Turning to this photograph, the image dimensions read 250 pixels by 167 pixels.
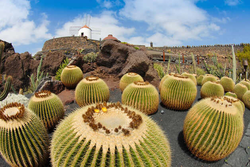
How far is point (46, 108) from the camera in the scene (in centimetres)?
405

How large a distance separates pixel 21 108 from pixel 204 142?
3.70 metres

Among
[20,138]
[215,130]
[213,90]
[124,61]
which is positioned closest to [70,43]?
[124,61]

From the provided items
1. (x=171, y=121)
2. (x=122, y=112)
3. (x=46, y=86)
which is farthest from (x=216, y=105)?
(x=46, y=86)

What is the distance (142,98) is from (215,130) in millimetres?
2240

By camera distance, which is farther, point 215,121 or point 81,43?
point 81,43

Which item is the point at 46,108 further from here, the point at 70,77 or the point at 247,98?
the point at 247,98

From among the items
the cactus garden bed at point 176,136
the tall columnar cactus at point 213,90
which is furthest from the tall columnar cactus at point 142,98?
the tall columnar cactus at point 213,90

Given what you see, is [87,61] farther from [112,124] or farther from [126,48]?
[112,124]

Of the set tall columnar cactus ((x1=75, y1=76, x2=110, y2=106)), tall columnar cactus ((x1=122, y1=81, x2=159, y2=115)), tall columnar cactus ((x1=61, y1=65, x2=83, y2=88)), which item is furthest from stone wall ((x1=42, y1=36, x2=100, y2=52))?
tall columnar cactus ((x1=122, y1=81, x2=159, y2=115))

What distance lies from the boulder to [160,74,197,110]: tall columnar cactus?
3.74 meters

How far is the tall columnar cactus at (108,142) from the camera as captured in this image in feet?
5.17

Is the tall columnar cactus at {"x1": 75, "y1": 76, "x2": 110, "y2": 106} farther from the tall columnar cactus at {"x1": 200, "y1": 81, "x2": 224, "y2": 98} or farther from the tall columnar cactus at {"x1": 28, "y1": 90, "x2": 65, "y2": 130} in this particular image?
the tall columnar cactus at {"x1": 200, "y1": 81, "x2": 224, "y2": 98}

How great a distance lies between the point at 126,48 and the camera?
411 inches

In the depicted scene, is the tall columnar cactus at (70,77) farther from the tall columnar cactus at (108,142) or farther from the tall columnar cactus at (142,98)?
the tall columnar cactus at (108,142)
